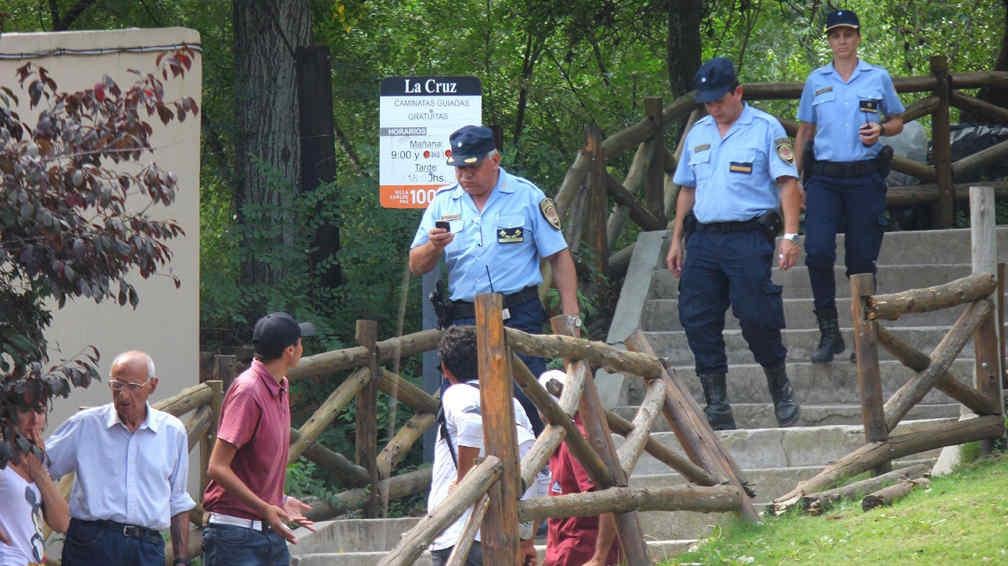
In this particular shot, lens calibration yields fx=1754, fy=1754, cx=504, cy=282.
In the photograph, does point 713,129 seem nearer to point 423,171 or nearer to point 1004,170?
point 423,171

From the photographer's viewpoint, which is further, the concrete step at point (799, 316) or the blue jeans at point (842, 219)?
the concrete step at point (799, 316)

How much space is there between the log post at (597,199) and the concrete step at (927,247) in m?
0.50

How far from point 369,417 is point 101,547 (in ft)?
12.2

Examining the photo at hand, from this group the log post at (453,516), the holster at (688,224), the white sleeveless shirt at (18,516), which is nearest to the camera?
the log post at (453,516)

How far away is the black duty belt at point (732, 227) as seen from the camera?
943 centimetres

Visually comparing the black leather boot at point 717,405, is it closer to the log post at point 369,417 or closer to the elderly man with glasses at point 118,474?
the log post at point 369,417

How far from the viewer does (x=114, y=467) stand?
644 cm

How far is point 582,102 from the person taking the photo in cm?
1717

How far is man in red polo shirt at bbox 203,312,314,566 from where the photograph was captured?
636 cm

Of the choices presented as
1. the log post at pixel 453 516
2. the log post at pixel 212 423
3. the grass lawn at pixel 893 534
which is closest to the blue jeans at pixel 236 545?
the log post at pixel 453 516

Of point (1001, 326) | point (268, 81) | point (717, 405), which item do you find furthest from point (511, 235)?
point (268, 81)

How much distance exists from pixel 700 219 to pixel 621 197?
10.4 ft

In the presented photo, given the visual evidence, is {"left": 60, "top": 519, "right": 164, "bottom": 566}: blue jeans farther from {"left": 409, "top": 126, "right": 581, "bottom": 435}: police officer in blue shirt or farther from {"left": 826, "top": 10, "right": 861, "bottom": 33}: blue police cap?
{"left": 826, "top": 10, "right": 861, "bottom": 33}: blue police cap

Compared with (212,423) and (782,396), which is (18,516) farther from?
(782,396)
